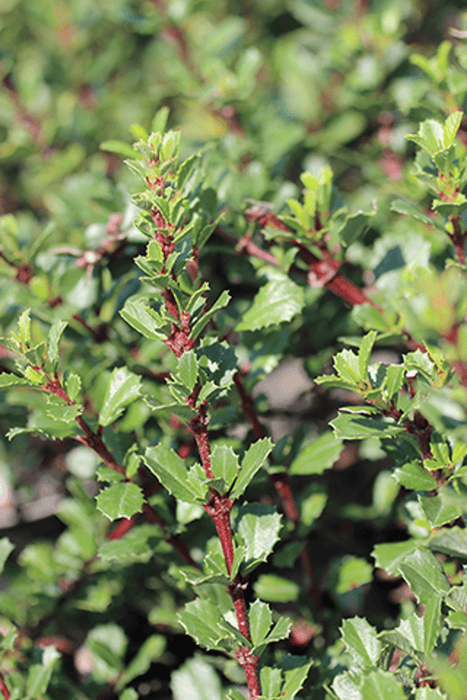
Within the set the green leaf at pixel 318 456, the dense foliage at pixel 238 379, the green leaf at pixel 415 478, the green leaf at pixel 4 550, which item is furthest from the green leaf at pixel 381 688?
the green leaf at pixel 4 550

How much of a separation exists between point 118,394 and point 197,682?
0.46 metres

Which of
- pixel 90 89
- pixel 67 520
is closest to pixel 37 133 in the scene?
pixel 90 89

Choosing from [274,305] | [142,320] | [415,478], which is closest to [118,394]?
[142,320]

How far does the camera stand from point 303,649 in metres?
1.01

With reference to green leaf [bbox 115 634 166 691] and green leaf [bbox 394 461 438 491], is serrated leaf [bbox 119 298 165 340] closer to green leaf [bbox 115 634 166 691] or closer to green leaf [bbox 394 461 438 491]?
green leaf [bbox 394 461 438 491]

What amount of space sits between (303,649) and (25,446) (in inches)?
28.0

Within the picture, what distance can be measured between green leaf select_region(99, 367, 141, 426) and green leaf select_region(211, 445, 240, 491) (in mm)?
166

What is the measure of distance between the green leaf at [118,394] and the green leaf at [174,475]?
0.09 meters

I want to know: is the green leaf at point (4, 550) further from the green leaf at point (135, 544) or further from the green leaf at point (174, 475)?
the green leaf at point (174, 475)

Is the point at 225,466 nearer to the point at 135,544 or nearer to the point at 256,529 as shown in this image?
the point at 256,529

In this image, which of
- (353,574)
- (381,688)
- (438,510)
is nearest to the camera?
(381,688)

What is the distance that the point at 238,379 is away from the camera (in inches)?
34.4

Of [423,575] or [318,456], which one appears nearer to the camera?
[423,575]

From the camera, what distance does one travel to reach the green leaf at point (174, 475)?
0.70 meters
